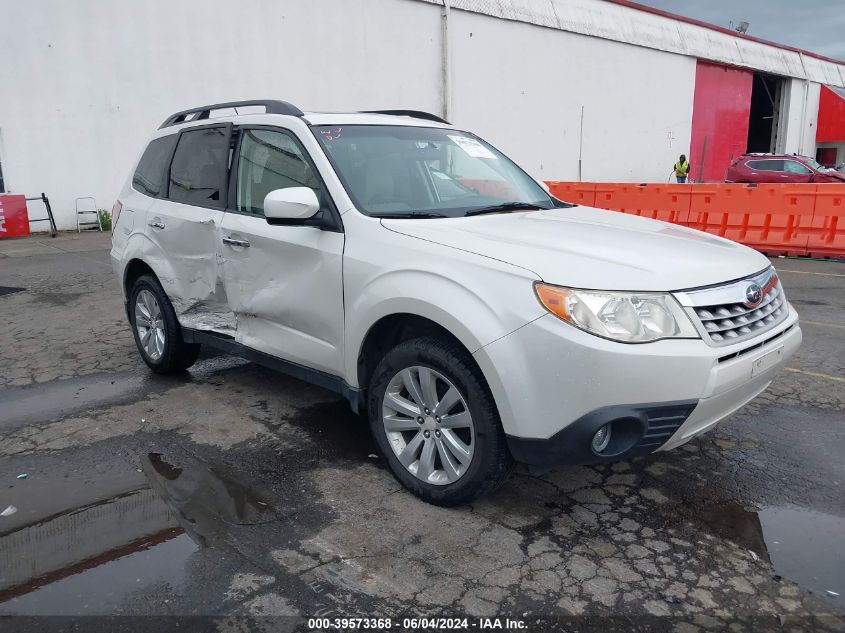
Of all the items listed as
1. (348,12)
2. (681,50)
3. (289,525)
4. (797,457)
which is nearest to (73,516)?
(289,525)

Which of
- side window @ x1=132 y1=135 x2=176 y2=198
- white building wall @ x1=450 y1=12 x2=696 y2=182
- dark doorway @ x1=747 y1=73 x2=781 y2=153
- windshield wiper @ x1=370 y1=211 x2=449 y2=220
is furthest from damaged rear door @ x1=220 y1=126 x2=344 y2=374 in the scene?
dark doorway @ x1=747 y1=73 x2=781 y2=153

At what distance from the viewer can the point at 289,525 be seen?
10.4 ft

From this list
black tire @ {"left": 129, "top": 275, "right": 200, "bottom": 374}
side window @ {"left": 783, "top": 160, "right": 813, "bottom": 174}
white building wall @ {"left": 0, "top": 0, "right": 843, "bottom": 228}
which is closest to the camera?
black tire @ {"left": 129, "top": 275, "right": 200, "bottom": 374}

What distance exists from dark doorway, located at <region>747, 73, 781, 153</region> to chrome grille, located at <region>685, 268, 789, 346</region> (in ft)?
121

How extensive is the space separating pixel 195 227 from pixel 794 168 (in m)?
20.8

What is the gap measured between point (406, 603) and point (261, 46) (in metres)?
17.3

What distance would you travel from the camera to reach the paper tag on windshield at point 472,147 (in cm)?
448

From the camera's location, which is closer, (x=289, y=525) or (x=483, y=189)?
(x=289, y=525)

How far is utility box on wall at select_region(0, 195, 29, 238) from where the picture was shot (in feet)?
46.9

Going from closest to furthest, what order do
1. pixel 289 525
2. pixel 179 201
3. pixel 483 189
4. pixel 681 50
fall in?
1. pixel 289 525
2. pixel 483 189
3. pixel 179 201
4. pixel 681 50

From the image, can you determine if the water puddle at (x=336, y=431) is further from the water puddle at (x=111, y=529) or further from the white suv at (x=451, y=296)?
the water puddle at (x=111, y=529)

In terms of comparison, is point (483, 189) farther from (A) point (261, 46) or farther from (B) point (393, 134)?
(A) point (261, 46)

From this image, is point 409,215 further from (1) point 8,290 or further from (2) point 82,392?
(1) point 8,290

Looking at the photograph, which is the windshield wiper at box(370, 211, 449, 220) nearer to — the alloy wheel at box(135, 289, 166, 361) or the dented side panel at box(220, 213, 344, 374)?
the dented side panel at box(220, 213, 344, 374)
